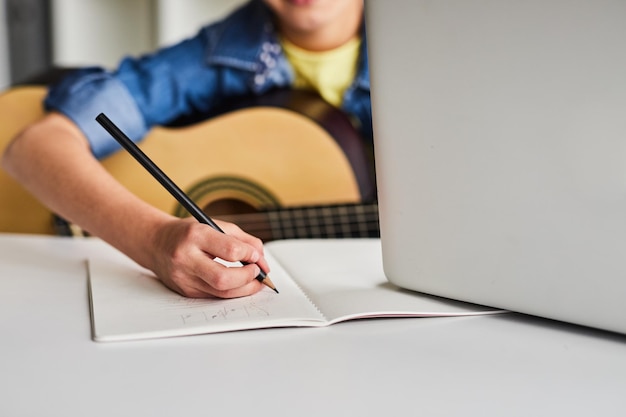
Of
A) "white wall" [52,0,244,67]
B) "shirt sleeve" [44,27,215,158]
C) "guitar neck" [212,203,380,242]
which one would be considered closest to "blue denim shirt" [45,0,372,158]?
"shirt sleeve" [44,27,215,158]

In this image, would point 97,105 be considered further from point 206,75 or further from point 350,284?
point 350,284

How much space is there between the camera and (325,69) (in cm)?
137

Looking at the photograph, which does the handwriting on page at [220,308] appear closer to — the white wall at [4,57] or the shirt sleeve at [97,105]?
the shirt sleeve at [97,105]

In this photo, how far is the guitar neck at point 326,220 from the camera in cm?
128

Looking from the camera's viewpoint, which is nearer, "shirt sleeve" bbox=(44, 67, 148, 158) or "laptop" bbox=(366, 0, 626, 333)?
"laptop" bbox=(366, 0, 626, 333)

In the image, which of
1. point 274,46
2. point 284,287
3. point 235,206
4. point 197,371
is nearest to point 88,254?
point 284,287

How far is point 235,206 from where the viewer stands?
1311mm

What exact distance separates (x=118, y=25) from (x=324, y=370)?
207 centimetres

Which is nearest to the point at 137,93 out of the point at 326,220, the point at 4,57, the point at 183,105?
the point at 183,105

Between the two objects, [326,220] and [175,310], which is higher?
[175,310]

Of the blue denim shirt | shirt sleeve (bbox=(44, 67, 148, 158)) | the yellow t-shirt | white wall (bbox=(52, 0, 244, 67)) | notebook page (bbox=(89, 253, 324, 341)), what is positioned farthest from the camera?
white wall (bbox=(52, 0, 244, 67))

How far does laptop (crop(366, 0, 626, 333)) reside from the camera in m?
0.48

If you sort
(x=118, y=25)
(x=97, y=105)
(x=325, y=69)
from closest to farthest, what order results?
(x=97, y=105) < (x=325, y=69) < (x=118, y=25)

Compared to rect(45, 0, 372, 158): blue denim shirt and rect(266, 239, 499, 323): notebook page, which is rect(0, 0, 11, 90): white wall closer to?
rect(45, 0, 372, 158): blue denim shirt
